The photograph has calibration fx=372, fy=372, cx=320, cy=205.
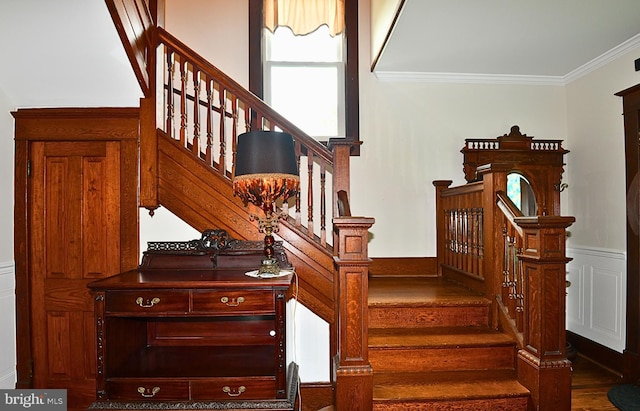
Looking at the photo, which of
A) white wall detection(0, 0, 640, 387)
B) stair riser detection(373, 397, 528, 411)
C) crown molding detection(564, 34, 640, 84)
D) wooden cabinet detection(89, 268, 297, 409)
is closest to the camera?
wooden cabinet detection(89, 268, 297, 409)

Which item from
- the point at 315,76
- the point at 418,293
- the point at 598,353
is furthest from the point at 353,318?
the point at 315,76

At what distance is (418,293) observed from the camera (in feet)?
10.2

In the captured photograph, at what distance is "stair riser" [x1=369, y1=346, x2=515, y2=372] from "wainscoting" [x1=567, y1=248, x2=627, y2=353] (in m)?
1.39

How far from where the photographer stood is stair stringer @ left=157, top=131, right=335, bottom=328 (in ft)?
8.43

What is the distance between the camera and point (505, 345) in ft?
8.39

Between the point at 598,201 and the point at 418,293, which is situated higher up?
the point at 598,201

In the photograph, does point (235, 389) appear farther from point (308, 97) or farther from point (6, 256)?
point (308, 97)

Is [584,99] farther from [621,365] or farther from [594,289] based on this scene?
[621,365]

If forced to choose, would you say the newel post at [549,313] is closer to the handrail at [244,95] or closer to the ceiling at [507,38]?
the handrail at [244,95]

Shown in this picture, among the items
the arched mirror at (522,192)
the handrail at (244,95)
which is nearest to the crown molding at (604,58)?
the arched mirror at (522,192)

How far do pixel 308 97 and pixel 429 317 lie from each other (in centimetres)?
251

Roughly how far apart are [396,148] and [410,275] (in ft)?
4.44

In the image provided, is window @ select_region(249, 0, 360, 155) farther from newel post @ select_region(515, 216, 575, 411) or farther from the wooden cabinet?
the wooden cabinet

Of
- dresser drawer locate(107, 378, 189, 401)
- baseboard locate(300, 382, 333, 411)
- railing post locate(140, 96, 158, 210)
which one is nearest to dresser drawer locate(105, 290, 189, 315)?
dresser drawer locate(107, 378, 189, 401)
